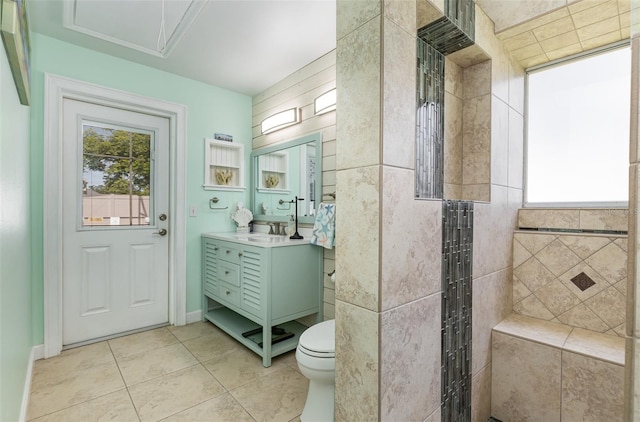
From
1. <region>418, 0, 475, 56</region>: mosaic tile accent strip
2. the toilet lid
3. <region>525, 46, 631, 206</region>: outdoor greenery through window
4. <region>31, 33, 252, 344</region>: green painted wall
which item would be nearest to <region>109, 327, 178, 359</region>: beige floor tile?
<region>31, 33, 252, 344</region>: green painted wall

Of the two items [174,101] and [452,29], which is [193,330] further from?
[452,29]

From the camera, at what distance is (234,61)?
2.60 meters

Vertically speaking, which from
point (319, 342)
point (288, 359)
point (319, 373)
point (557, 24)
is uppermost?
point (557, 24)

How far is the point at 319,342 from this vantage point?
1.60 metres

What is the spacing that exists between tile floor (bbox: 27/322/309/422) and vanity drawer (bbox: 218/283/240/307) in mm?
353

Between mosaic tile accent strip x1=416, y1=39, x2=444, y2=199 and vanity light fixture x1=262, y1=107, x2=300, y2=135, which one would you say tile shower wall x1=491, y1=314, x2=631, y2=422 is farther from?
vanity light fixture x1=262, y1=107, x2=300, y2=135

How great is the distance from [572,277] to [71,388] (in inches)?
122

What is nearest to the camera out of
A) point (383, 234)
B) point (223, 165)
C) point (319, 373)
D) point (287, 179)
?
point (383, 234)

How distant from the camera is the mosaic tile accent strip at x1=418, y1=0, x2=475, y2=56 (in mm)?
1345

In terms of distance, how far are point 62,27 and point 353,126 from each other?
2.42 metres

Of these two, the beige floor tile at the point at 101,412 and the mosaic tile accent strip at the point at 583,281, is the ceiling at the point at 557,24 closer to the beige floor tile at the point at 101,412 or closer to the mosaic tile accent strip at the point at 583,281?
the mosaic tile accent strip at the point at 583,281

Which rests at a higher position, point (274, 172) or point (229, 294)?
point (274, 172)

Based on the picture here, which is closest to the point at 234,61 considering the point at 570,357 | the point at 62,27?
the point at 62,27

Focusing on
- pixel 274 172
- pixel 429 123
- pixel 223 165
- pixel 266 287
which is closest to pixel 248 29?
pixel 274 172
